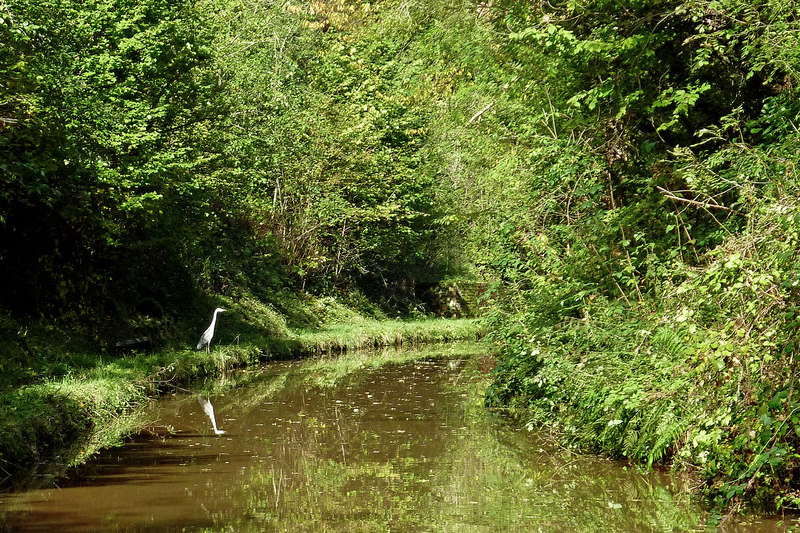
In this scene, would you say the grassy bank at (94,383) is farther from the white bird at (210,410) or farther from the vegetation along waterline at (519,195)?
the white bird at (210,410)

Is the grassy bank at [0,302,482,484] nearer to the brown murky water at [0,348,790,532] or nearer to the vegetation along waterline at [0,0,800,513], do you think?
the vegetation along waterline at [0,0,800,513]

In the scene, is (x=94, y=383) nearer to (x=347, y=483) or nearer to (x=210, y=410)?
(x=210, y=410)

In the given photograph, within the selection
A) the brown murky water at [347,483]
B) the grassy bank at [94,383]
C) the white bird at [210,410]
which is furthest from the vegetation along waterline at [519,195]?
the white bird at [210,410]

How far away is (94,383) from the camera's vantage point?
1250 centimetres

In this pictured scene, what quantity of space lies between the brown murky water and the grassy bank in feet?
1.88

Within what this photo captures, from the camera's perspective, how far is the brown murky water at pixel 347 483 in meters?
7.28

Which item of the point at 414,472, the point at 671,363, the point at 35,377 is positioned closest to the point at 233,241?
the point at 35,377

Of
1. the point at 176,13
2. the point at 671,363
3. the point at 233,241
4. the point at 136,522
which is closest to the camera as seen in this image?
the point at 136,522

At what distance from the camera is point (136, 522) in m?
7.26

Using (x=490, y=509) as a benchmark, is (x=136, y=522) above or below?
above

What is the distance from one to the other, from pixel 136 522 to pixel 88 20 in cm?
1300

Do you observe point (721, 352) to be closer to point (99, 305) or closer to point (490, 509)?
point (490, 509)

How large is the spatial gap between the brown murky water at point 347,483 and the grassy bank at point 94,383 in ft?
1.88

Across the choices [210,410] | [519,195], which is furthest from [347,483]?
[519,195]
